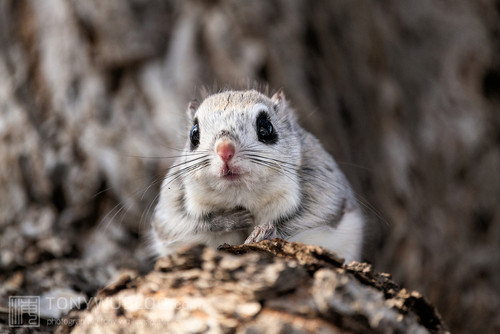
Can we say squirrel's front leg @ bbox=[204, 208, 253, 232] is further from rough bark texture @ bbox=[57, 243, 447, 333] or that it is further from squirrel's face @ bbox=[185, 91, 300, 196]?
rough bark texture @ bbox=[57, 243, 447, 333]

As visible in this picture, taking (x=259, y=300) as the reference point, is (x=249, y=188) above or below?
above

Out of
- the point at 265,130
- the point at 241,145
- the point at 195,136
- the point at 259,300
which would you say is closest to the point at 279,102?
the point at 265,130

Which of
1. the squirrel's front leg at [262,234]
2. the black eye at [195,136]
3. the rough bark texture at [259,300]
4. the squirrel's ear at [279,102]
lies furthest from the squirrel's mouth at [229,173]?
the squirrel's ear at [279,102]

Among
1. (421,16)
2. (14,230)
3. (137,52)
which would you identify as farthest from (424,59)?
(14,230)

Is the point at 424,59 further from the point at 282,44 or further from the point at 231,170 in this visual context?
the point at 231,170

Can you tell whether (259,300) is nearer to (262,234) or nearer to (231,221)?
(262,234)

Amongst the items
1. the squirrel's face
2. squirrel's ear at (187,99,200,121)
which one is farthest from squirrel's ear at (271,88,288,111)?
squirrel's ear at (187,99,200,121)
